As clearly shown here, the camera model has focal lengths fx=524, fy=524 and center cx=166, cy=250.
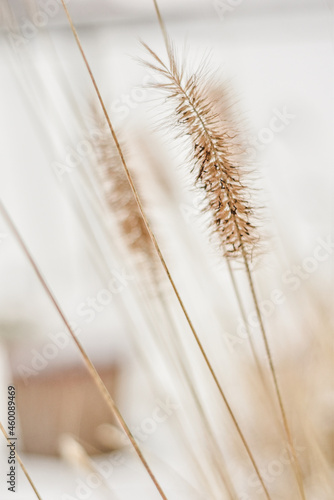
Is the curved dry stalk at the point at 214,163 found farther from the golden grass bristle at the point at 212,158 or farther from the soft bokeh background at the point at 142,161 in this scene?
the soft bokeh background at the point at 142,161

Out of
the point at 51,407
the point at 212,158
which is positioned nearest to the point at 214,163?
the point at 212,158

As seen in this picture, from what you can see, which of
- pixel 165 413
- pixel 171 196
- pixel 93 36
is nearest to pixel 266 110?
pixel 93 36

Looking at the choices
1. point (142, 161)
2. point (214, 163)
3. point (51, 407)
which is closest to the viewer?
point (214, 163)

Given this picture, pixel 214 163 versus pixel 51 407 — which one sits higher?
pixel 214 163

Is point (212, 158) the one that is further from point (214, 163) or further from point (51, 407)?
point (51, 407)

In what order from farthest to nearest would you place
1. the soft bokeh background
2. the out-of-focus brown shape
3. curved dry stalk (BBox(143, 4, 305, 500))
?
the out-of-focus brown shape, the soft bokeh background, curved dry stalk (BBox(143, 4, 305, 500))

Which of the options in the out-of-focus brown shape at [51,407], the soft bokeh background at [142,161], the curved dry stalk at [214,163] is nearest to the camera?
the curved dry stalk at [214,163]

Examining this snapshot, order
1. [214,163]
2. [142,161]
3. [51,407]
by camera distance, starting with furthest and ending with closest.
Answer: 1. [51,407]
2. [142,161]
3. [214,163]

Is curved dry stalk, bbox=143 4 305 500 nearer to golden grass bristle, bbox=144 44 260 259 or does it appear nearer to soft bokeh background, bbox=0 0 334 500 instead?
golden grass bristle, bbox=144 44 260 259

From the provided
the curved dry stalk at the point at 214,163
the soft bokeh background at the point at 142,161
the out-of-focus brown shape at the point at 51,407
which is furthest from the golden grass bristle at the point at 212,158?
the out-of-focus brown shape at the point at 51,407

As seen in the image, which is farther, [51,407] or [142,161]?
[51,407]

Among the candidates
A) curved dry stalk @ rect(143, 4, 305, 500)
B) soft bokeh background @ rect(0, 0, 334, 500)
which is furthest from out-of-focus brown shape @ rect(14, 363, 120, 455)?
curved dry stalk @ rect(143, 4, 305, 500)

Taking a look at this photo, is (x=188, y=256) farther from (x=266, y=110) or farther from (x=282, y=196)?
(x=266, y=110)
